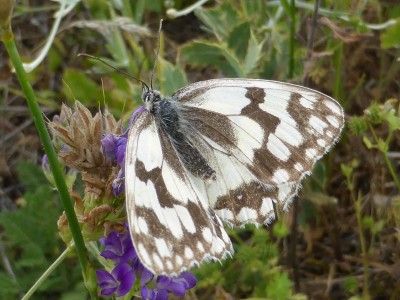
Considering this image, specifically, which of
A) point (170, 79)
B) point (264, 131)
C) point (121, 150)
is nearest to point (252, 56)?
point (170, 79)

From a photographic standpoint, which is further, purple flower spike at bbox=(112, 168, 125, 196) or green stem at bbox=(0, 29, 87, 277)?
purple flower spike at bbox=(112, 168, 125, 196)

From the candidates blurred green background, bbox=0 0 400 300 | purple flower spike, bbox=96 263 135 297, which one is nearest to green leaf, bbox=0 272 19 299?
blurred green background, bbox=0 0 400 300

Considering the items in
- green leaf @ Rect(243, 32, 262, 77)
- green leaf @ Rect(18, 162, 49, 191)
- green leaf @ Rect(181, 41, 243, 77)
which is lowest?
green leaf @ Rect(18, 162, 49, 191)

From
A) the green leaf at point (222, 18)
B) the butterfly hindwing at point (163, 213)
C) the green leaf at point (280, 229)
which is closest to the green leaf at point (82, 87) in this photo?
the green leaf at point (222, 18)

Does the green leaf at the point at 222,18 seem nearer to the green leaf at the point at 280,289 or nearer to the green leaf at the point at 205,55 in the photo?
the green leaf at the point at 205,55

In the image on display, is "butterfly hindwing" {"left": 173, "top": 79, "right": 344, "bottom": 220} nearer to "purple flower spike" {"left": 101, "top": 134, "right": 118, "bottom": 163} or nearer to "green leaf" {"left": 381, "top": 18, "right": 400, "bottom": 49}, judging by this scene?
"purple flower spike" {"left": 101, "top": 134, "right": 118, "bottom": 163}

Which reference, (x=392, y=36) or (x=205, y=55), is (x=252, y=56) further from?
(x=392, y=36)
